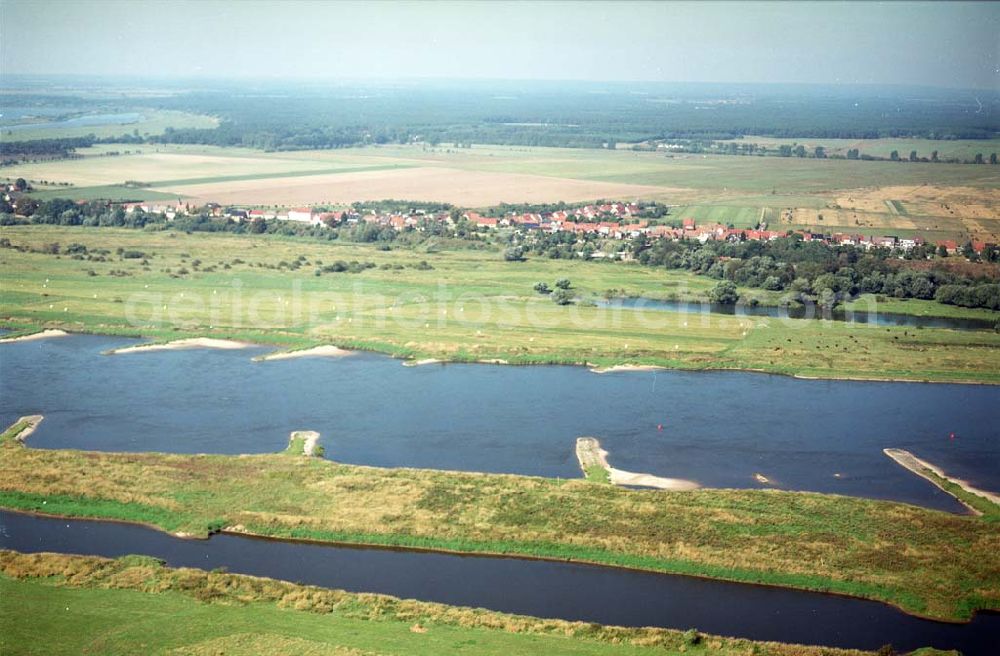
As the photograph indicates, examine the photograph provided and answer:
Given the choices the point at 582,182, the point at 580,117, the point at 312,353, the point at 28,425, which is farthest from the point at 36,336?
the point at 580,117

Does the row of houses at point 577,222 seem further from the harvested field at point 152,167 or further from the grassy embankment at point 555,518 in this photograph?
the grassy embankment at point 555,518

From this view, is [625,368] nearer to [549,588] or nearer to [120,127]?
[549,588]

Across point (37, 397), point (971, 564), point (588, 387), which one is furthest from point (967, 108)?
point (37, 397)

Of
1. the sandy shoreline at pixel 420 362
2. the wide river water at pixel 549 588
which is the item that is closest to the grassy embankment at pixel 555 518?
the wide river water at pixel 549 588

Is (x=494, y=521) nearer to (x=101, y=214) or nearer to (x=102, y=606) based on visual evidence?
(x=102, y=606)

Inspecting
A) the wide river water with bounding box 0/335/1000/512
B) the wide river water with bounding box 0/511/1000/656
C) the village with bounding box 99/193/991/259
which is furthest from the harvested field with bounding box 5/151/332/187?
the wide river water with bounding box 0/511/1000/656
